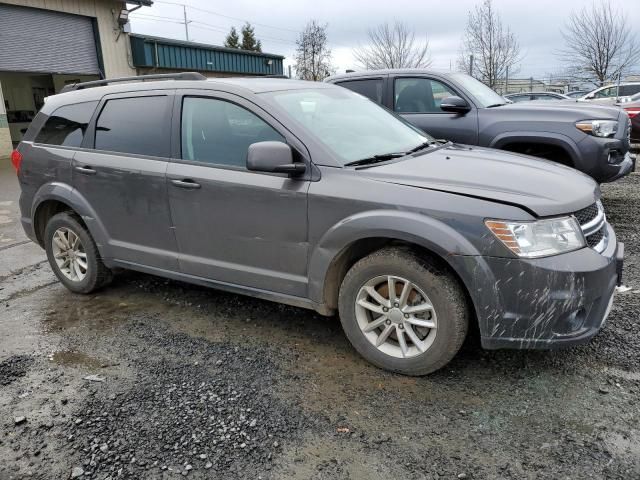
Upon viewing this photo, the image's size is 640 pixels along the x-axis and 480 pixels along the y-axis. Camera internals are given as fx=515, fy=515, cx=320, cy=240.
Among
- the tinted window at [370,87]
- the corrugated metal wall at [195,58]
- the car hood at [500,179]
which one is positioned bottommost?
the car hood at [500,179]

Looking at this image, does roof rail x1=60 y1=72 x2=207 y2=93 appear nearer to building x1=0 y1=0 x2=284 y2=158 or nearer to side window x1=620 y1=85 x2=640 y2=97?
building x1=0 y1=0 x2=284 y2=158

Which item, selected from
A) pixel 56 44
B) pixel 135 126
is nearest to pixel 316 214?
pixel 135 126

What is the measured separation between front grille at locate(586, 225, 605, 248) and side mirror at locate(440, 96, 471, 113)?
11.2ft

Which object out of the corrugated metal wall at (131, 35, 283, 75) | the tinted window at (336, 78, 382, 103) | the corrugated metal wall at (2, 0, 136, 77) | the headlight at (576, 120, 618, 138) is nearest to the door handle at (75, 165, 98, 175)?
the tinted window at (336, 78, 382, 103)

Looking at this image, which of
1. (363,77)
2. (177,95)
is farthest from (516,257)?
(363,77)

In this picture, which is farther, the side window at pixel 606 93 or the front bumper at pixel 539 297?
the side window at pixel 606 93

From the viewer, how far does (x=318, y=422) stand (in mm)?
2717

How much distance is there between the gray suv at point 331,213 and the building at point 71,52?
11679 millimetres

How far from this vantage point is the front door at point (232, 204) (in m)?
3.31

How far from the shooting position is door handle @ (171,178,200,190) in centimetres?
361

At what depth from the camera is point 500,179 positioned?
300 centimetres

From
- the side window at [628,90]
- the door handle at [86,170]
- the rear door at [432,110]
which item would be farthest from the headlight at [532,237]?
the side window at [628,90]

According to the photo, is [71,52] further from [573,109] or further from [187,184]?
[573,109]

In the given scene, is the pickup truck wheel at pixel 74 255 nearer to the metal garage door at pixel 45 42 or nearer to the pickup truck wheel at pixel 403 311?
the pickup truck wheel at pixel 403 311
